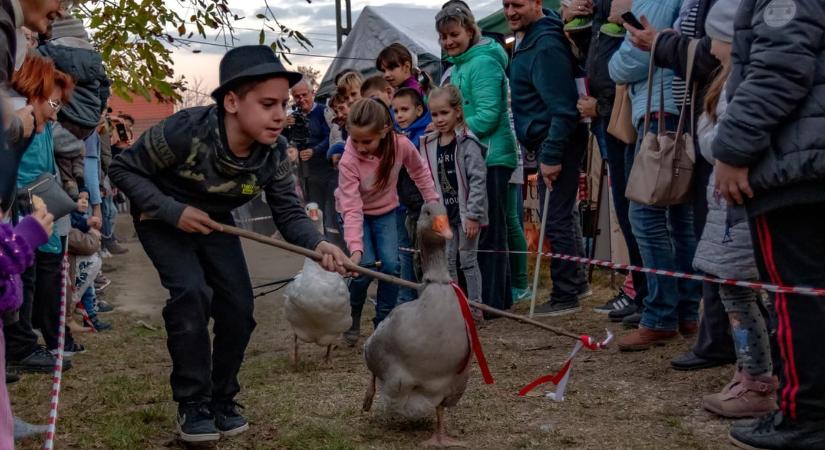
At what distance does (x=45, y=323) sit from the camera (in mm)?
5914

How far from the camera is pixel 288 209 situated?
4438 mm

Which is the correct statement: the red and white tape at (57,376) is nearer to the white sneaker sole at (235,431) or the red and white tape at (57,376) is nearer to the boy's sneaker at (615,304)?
the white sneaker sole at (235,431)

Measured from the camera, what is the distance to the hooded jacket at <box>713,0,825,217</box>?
127 inches

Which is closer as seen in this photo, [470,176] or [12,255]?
[12,255]

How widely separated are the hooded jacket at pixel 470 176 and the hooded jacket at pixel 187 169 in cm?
258

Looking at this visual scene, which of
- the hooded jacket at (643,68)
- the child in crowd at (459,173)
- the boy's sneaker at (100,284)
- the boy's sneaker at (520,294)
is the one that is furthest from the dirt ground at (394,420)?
the boy's sneaker at (100,284)

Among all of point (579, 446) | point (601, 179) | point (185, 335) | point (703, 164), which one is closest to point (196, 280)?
point (185, 335)

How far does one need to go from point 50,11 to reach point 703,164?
Result: 315cm

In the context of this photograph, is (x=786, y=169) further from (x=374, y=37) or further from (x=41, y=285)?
(x=374, y=37)

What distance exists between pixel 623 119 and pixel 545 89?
108 centimetres

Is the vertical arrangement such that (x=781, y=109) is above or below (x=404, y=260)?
above

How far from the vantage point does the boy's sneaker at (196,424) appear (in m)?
3.99

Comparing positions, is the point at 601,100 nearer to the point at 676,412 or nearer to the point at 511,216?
the point at 511,216

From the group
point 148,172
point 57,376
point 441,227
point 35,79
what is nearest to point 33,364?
point 35,79
